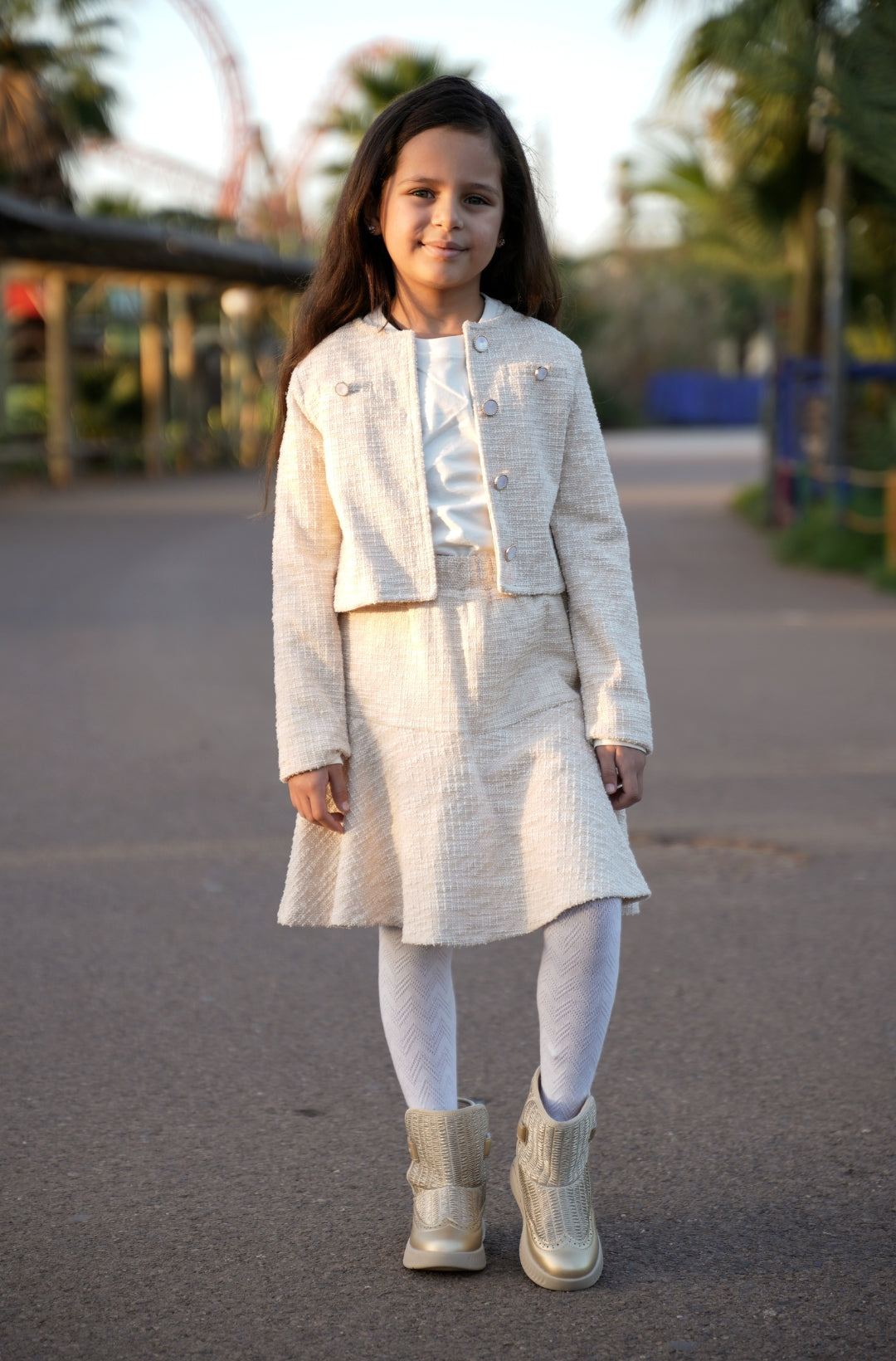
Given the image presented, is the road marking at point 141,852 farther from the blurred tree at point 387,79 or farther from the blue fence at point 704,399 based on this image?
the blue fence at point 704,399

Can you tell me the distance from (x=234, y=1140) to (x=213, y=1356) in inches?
30.6

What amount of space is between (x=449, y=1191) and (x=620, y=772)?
2.24ft

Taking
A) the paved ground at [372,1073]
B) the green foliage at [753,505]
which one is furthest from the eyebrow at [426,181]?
the green foliage at [753,505]

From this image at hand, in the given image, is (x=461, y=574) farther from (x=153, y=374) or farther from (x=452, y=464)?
(x=153, y=374)

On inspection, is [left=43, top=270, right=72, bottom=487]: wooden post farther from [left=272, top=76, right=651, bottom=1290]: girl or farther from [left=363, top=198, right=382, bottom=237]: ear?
[left=272, top=76, right=651, bottom=1290]: girl

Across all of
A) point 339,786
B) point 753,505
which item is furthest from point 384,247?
point 753,505

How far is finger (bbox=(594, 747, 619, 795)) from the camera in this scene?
99.7 inches

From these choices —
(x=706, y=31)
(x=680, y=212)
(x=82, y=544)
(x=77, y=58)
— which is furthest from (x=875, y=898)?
(x=77, y=58)

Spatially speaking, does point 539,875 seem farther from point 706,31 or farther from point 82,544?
point 82,544

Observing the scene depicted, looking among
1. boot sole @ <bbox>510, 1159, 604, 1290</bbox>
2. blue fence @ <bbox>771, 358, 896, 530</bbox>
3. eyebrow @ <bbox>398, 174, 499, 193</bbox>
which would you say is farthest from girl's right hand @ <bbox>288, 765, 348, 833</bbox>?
blue fence @ <bbox>771, 358, 896, 530</bbox>

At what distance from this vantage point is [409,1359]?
7.63 ft

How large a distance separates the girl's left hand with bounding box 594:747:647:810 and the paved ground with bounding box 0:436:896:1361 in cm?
72

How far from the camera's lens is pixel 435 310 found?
8.60ft

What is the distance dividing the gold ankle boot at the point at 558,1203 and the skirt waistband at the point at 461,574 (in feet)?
2.48
